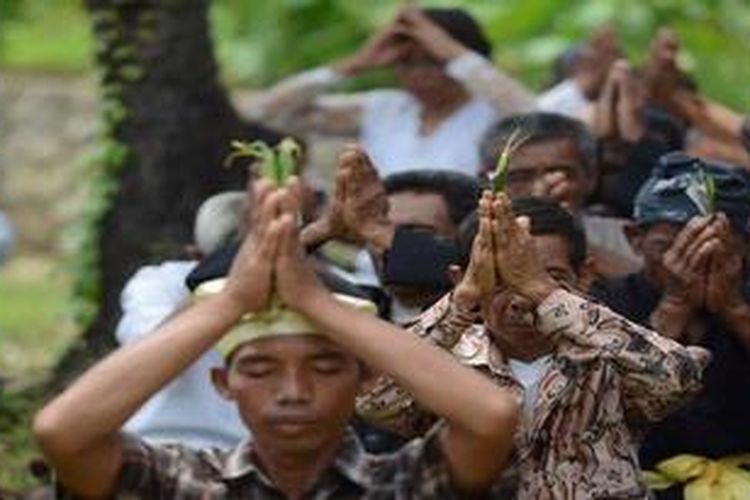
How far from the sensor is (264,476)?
5.38 metres

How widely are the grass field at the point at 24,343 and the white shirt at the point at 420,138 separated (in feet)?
5.72

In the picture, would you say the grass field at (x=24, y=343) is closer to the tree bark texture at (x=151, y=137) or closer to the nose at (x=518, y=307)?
the tree bark texture at (x=151, y=137)

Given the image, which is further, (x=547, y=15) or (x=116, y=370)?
(x=547, y=15)

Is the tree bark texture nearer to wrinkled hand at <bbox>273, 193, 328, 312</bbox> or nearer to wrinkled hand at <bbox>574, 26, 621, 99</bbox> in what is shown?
wrinkled hand at <bbox>574, 26, 621, 99</bbox>

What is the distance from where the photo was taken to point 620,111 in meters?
10.3

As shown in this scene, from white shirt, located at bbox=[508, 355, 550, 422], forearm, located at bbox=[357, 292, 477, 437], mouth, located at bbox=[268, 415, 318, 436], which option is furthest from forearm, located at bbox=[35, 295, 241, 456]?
white shirt, located at bbox=[508, 355, 550, 422]

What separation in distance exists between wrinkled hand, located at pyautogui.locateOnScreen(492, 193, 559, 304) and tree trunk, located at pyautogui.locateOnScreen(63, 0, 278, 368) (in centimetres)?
522

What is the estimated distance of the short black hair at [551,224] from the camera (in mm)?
6926

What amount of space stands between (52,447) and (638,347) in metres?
1.52

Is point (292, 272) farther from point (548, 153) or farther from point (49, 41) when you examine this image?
point (49, 41)

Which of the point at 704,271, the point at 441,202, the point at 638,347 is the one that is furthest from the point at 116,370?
the point at 441,202

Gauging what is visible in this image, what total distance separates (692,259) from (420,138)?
13.2 ft

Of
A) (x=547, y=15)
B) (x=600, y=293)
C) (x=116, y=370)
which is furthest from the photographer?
(x=547, y=15)

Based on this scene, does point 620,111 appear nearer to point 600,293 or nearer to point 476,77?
point 476,77
